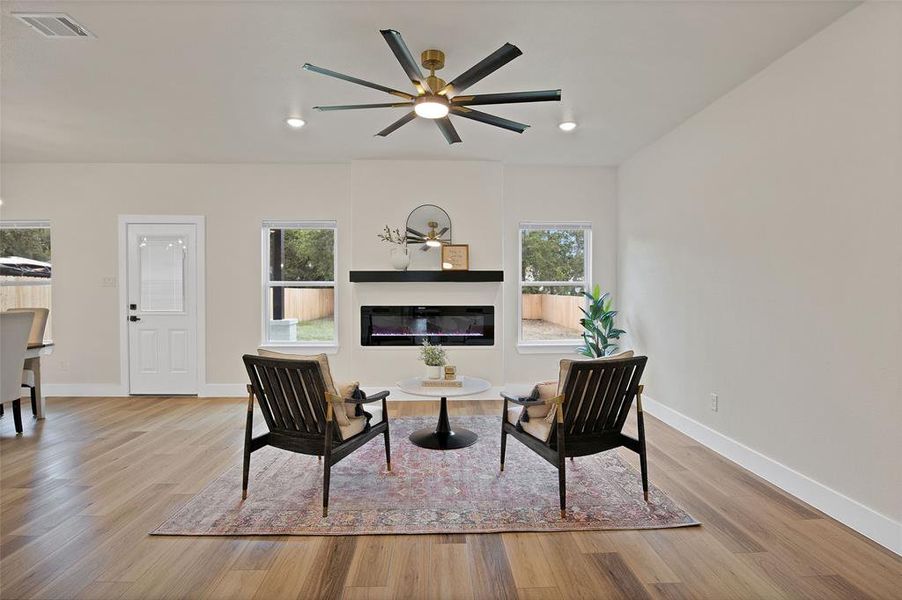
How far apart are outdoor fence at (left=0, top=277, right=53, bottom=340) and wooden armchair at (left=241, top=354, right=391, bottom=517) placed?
4.43 metres

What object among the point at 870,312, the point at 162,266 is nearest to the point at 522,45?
the point at 870,312

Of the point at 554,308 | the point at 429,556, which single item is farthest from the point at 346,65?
the point at 554,308

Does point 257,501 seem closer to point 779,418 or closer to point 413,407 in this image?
point 413,407

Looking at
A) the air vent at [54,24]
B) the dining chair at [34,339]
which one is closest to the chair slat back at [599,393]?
the air vent at [54,24]

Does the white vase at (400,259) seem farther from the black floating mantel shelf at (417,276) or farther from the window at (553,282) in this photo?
the window at (553,282)

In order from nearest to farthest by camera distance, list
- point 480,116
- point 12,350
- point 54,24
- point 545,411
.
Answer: point 54,24, point 545,411, point 480,116, point 12,350

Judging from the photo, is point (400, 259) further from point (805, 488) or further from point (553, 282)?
point (805, 488)

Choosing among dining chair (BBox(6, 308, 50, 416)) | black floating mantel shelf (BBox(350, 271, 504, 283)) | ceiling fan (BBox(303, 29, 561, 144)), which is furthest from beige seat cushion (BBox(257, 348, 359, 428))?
dining chair (BBox(6, 308, 50, 416))

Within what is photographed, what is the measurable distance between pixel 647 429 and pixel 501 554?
2511 millimetres

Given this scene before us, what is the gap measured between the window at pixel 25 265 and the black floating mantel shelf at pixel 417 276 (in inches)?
146

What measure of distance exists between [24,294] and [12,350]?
2318 millimetres

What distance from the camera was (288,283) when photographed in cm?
555

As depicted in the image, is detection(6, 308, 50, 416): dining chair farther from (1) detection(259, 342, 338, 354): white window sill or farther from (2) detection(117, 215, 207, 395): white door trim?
(1) detection(259, 342, 338, 354): white window sill

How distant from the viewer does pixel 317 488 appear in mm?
2898
